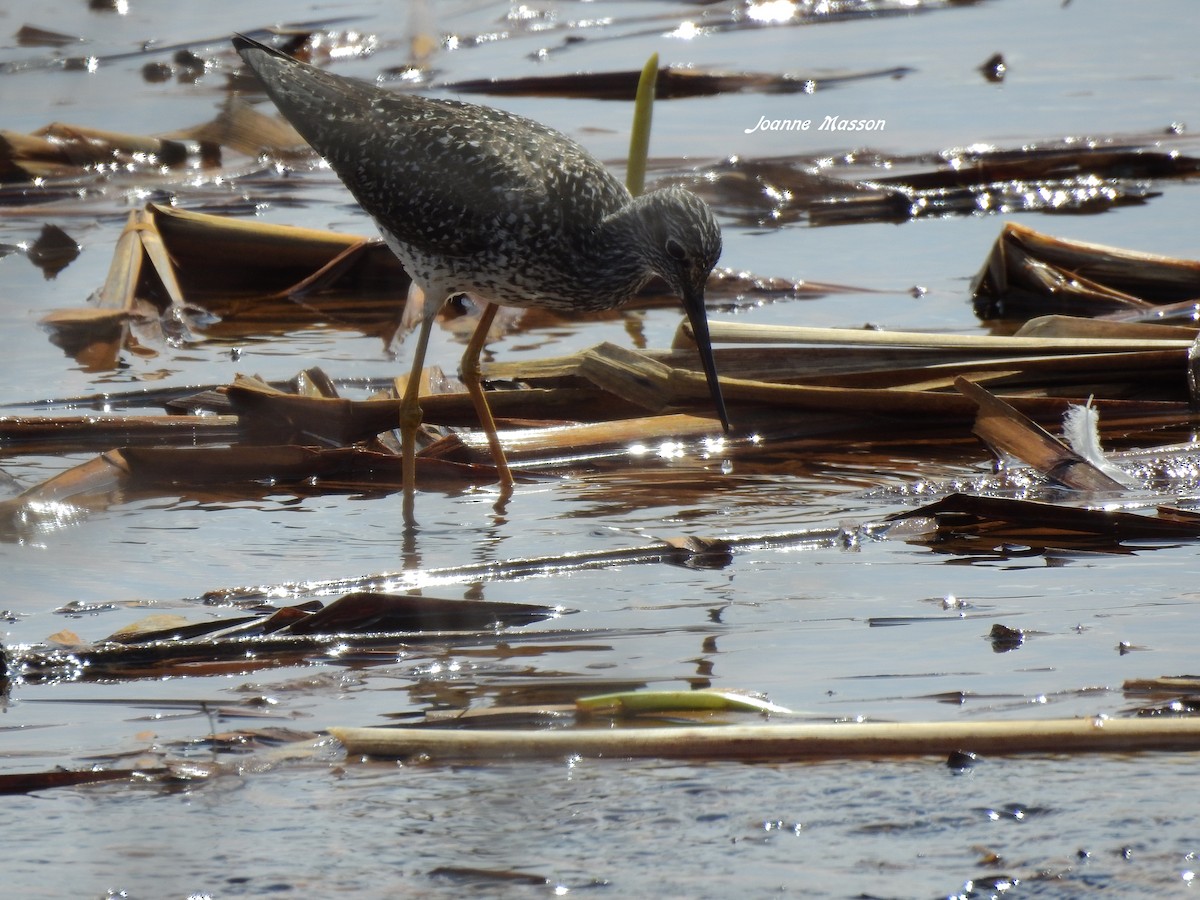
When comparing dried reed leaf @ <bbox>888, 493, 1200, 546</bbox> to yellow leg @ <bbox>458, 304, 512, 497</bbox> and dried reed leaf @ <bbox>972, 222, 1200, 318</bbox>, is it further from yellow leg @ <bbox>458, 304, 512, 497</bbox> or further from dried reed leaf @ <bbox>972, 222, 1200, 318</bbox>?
dried reed leaf @ <bbox>972, 222, 1200, 318</bbox>

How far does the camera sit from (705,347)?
6.07 metres

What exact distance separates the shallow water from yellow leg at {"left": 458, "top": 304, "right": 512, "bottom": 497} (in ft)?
0.39

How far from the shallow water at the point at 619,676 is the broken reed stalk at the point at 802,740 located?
1.3 inches

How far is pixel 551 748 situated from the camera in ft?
11.0

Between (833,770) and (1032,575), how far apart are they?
164 centimetres

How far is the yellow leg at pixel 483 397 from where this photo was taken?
6.00m

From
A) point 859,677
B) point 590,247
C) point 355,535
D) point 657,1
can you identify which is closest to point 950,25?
point 657,1

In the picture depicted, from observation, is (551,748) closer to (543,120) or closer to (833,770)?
(833,770)

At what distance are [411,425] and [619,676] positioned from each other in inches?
96.2

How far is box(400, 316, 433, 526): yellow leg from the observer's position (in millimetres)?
5801

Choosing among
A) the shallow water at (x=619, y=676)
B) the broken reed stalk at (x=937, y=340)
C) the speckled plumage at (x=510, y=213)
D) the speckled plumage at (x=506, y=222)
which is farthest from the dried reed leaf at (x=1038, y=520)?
the speckled plumage at (x=510, y=213)

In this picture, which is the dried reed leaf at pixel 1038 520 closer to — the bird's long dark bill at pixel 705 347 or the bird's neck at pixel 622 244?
the bird's long dark bill at pixel 705 347
